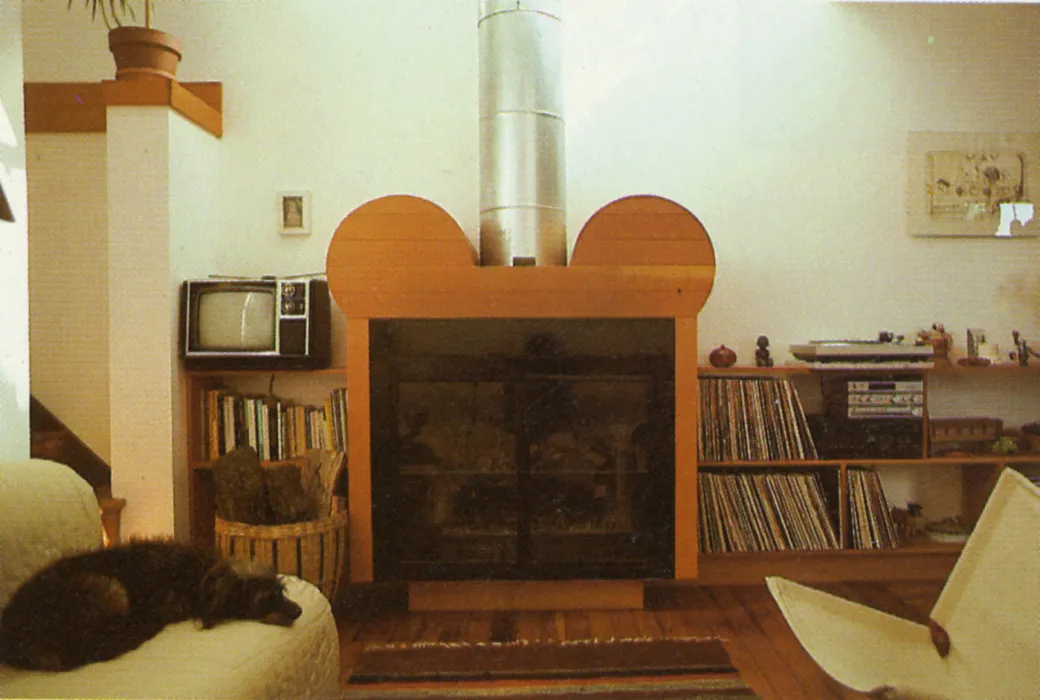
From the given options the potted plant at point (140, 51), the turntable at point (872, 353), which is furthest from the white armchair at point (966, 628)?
the potted plant at point (140, 51)

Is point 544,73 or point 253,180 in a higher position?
point 544,73

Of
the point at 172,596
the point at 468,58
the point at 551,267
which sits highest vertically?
the point at 468,58

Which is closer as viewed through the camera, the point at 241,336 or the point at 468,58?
the point at 241,336

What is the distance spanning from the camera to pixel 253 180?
325 centimetres

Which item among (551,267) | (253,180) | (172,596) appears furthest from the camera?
(253,180)

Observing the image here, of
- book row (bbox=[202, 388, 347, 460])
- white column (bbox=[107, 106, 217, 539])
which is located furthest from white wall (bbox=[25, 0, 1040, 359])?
book row (bbox=[202, 388, 347, 460])

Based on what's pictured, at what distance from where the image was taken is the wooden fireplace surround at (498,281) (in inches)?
103

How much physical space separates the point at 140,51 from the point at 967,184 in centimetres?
346

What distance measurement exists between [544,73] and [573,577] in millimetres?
1881

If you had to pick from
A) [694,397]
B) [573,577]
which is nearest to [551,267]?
[694,397]

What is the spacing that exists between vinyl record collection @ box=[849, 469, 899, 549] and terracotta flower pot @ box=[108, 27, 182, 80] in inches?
125

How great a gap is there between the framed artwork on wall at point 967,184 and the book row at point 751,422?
3.41ft

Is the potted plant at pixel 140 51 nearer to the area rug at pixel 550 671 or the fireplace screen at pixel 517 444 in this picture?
the fireplace screen at pixel 517 444

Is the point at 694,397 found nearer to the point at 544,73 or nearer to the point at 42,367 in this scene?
the point at 544,73
